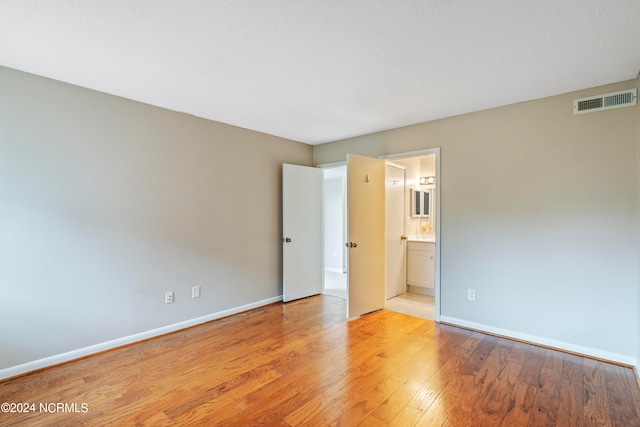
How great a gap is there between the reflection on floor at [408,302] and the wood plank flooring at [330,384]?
2.23 feet

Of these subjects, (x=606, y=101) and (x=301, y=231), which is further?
(x=301, y=231)

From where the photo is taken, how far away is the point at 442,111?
3.27 meters

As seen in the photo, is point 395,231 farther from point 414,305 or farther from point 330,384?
point 330,384

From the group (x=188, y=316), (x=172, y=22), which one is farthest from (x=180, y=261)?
(x=172, y=22)

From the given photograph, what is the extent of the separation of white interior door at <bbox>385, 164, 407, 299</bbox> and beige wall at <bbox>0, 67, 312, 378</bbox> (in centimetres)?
197

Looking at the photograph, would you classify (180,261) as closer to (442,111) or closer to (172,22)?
(172,22)

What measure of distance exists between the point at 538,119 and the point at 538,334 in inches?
82.6

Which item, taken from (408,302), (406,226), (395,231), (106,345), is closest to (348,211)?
(395,231)

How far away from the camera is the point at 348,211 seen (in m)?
3.62

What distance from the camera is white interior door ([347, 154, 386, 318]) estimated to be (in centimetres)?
364

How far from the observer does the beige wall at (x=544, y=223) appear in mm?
2549

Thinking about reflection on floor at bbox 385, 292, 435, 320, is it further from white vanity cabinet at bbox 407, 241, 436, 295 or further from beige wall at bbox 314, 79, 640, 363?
beige wall at bbox 314, 79, 640, 363

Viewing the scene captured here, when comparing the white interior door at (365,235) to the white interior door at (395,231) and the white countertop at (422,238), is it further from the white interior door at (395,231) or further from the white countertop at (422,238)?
the white countertop at (422,238)

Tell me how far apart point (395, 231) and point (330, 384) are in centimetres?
273
